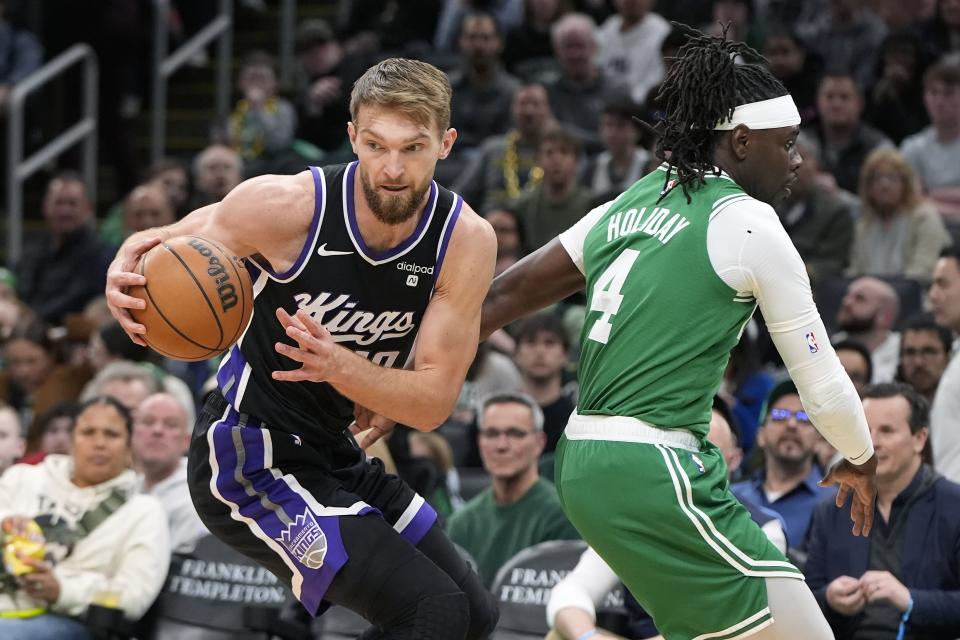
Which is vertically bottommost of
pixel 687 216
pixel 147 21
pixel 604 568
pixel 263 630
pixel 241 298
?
pixel 263 630

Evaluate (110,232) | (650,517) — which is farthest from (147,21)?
(650,517)

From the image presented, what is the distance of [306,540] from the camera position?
14.9 ft

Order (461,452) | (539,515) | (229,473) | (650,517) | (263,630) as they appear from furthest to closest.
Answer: (461,452)
(539,515)
(263,630)
(229,473)
(650,517)

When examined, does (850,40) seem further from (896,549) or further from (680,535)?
(680,535)

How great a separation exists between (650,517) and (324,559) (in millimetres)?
970

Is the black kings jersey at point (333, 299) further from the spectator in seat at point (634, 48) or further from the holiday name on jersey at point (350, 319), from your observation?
the spectator in seat at point (634, 48)

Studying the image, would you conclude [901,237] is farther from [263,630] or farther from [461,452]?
[263,630]

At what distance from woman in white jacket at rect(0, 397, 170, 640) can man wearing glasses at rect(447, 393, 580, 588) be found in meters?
1.52

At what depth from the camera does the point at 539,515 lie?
297 inches

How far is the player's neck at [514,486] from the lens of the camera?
7.63 metres

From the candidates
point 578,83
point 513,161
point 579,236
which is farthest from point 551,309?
point 579,236

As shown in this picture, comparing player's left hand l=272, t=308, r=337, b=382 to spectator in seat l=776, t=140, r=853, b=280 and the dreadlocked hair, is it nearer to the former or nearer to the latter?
the dreadlocked hair

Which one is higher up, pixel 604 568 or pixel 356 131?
pixel 356 131

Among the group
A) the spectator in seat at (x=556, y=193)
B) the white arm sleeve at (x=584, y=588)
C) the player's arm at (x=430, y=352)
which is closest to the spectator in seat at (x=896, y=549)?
the white arm sleeve at (x=584, y=588)
